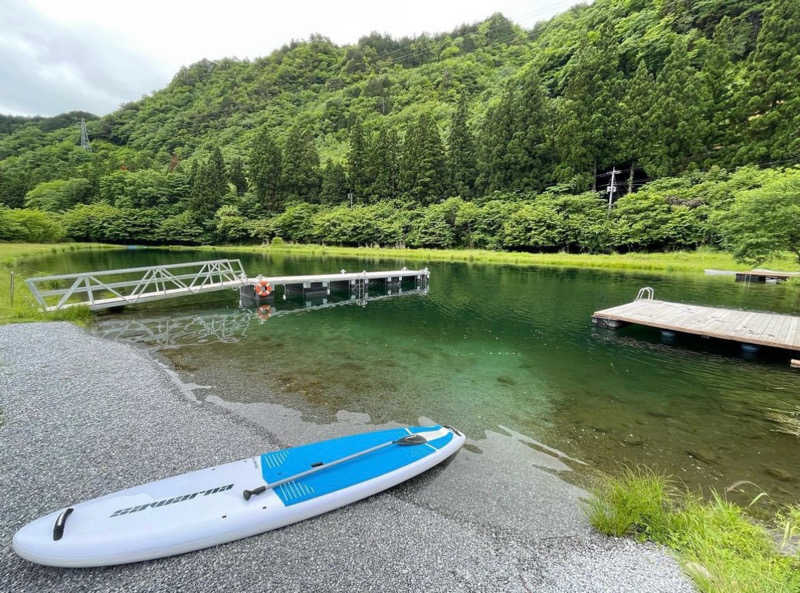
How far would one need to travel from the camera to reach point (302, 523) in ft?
14.1

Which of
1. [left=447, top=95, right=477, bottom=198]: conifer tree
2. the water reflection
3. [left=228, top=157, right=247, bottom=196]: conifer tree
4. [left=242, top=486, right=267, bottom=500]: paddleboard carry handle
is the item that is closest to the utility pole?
[left=447, top=95, right=477, bottom=198]: conifer tree

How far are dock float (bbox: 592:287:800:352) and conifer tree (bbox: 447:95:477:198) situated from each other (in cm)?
4430

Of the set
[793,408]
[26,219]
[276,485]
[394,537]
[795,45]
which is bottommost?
[793,408]

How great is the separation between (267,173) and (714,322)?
237ft

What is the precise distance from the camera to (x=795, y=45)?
37281 mm

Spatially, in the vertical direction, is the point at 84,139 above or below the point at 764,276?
above

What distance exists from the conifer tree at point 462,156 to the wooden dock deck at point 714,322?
44242 mm

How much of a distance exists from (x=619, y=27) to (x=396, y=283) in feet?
215

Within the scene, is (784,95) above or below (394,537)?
above

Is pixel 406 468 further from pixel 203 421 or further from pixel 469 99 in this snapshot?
pixel 469 99

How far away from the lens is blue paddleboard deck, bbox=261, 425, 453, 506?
4.54m

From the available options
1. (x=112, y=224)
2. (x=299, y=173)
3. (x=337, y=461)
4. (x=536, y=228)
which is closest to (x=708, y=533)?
(x=337, y=461)

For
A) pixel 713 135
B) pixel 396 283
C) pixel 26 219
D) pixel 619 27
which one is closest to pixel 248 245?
pixel 26 219

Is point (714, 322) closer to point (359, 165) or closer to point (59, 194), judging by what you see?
point (359, 165)
